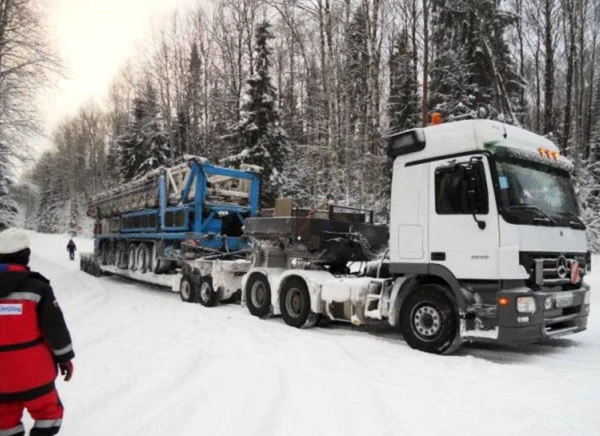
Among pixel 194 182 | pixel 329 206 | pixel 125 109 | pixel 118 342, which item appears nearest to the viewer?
pixel 118 342

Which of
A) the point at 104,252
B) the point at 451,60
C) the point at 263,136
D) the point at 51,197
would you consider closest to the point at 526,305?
the point at 104,252

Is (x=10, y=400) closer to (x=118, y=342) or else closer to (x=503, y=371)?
(x=118, y=342)

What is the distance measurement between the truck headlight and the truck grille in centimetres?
29

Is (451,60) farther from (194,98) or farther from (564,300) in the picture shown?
(194,98)

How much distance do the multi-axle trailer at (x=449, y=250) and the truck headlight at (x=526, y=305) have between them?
0.01 metres

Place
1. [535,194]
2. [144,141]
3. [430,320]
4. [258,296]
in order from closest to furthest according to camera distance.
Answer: [535,194] < [430,320] < [258,296] < [144,141]

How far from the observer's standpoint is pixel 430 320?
6.93 metres

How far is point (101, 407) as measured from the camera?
461cm

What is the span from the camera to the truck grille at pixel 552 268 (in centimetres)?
630

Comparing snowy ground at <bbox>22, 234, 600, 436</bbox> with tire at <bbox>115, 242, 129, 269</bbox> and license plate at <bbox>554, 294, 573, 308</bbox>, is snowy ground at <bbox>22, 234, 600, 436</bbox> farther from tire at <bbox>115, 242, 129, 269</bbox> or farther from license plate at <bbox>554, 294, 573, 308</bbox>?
tire at <bbox>115, 242, 129, 269</bbox>

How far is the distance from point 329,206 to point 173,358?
4116mm

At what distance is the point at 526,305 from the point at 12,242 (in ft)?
17.6

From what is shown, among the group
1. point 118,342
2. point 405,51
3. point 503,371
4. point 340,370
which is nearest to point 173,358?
point 118,342

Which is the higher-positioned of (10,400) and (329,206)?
(329,206)
